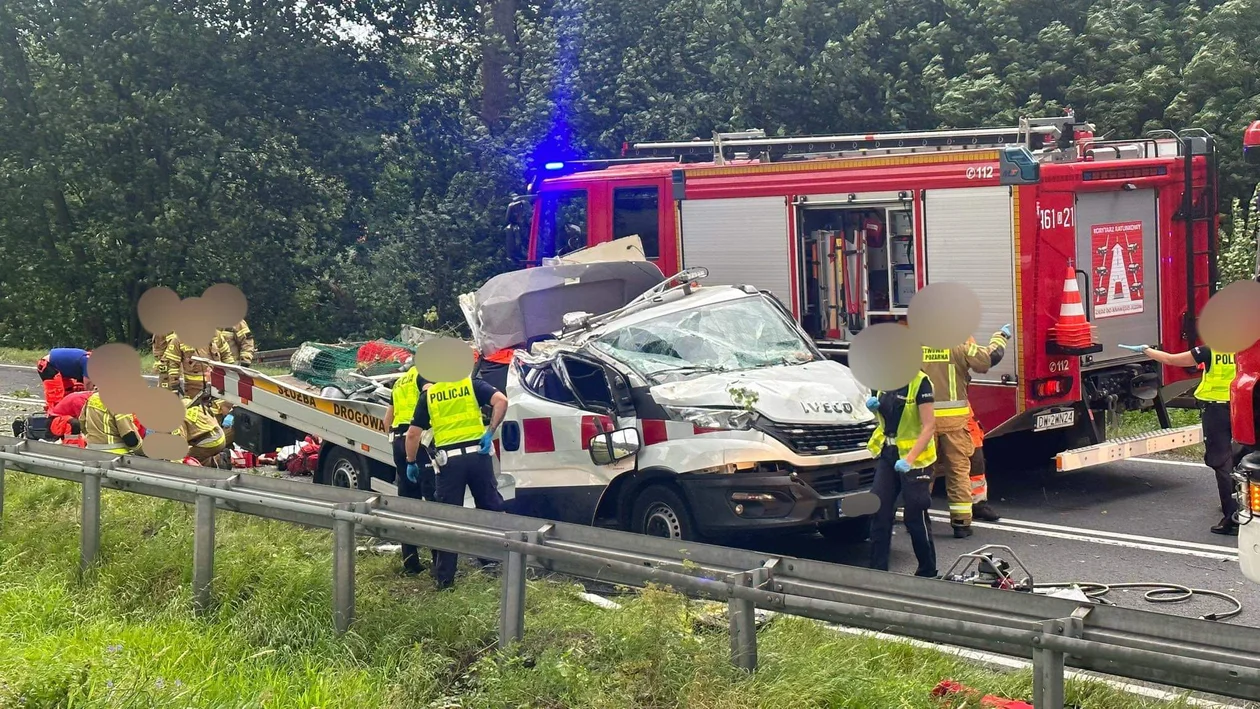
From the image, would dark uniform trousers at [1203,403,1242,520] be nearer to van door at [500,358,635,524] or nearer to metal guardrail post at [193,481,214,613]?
van door at [500,358,635,524]

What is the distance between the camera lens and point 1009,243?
9.48 metres

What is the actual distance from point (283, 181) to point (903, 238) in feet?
58.0

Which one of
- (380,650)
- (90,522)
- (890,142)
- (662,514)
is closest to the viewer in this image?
(380,650)

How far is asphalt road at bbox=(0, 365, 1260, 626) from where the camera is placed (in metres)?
7.85

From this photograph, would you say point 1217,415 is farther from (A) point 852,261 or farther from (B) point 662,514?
(B) point 662,514

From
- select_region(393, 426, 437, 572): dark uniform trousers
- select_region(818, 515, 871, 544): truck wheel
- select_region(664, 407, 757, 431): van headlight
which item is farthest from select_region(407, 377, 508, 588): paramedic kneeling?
select_region(818, 515, 871, 544): truck wheel

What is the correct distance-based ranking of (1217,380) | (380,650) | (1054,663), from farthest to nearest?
(1217,380) < (380,650) < (1054,663)

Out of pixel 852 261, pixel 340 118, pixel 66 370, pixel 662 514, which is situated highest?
pixel 340 118

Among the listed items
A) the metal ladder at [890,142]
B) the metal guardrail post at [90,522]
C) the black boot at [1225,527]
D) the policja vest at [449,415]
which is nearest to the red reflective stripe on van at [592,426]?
the policja vest at [449,415]

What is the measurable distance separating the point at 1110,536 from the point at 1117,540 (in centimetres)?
12

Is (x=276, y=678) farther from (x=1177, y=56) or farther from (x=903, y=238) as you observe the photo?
(x=1177, y=56)

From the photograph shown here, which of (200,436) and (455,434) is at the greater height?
(455,434)

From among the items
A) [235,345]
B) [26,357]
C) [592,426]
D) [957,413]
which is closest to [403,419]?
[592,426]

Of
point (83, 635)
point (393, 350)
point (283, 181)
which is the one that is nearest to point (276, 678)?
point (83, 635)
